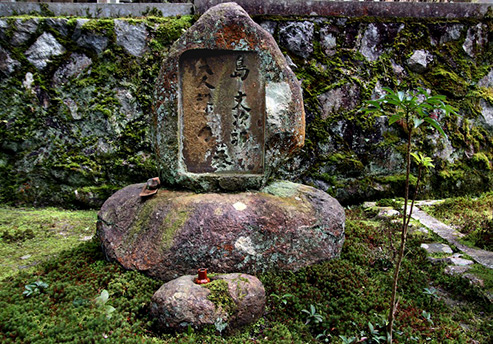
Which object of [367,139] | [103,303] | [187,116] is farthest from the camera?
[367,139]

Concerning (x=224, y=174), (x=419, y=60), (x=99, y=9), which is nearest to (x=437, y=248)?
(x=224, y=174)

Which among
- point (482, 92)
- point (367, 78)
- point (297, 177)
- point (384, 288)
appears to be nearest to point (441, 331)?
point (384, 288)

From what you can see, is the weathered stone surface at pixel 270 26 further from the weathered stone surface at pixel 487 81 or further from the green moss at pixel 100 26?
the weathered stone surface at pixel 487 81

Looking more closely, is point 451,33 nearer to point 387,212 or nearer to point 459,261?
point 387,212

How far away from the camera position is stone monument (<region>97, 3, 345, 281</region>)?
3.50 metres

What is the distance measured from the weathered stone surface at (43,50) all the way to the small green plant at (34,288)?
4.60m

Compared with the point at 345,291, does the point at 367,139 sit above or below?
above

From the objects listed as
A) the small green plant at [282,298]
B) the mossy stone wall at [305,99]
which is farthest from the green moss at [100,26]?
the small green plant at [282,298]

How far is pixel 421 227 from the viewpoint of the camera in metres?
5.21

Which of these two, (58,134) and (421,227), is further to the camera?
(58,134)

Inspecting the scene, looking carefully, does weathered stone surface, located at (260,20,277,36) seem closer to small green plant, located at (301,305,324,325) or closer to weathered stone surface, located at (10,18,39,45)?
weathered stone surface, located at (10,18,39,45)

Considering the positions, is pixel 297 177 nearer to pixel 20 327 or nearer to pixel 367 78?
pixel 367 78

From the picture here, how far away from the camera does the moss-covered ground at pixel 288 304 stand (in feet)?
8.66

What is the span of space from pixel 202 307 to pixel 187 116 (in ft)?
7.13
